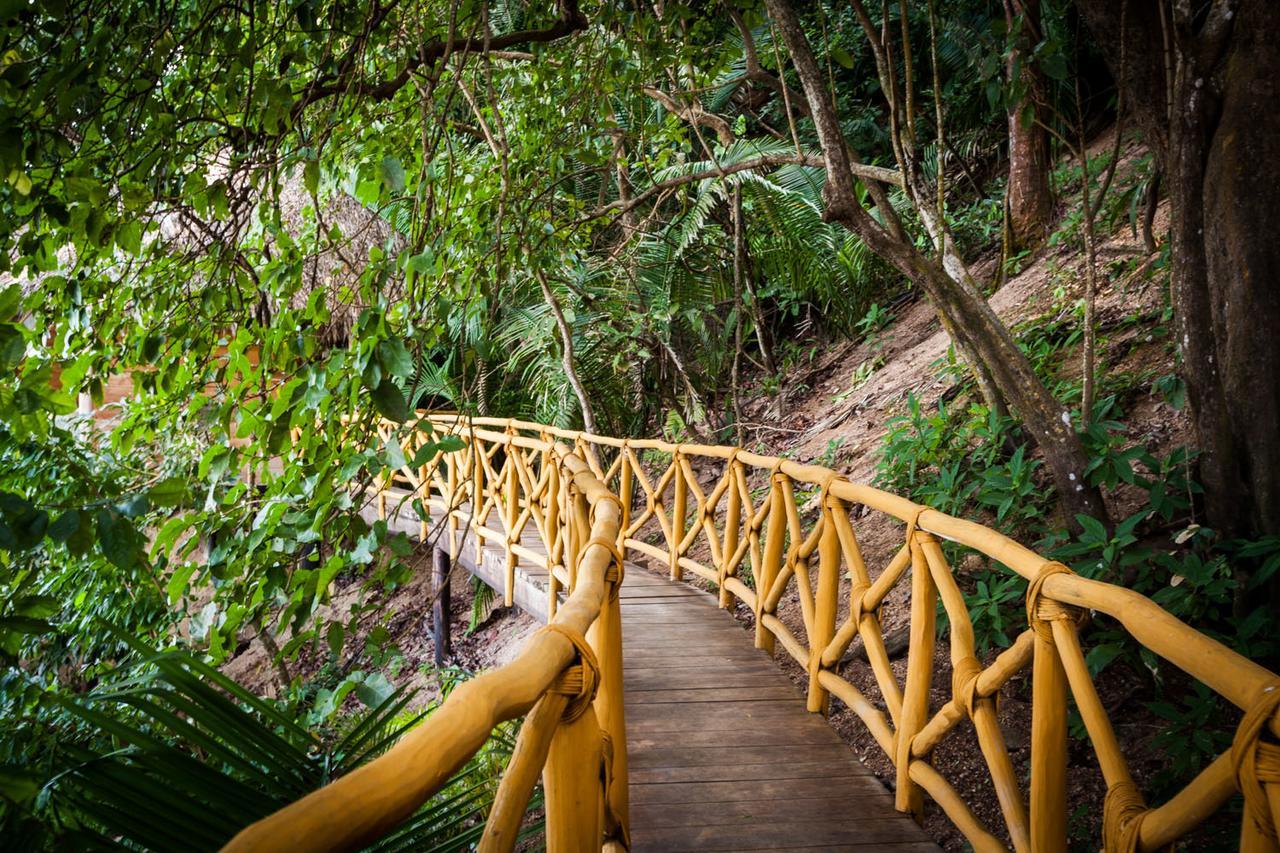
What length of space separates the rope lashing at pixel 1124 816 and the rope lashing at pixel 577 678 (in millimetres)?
937

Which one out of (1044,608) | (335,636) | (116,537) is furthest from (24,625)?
(1044,608)

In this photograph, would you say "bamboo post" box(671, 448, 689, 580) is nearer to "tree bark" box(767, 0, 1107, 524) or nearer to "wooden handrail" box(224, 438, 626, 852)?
"tree bark" box(767, 0, 1107, 524)

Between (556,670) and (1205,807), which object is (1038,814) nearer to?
(1205,807)

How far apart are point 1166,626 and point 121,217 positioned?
8.59 feet

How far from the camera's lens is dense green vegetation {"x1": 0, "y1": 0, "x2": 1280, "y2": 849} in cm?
192

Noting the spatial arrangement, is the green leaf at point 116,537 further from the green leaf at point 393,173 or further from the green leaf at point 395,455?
the green leaf at point 393,173

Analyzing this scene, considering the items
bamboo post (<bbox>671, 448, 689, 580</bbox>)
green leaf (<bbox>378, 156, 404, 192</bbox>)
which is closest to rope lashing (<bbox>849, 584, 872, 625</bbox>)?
green leaf (<bbox>378, 156, 404, 192</bbox>)

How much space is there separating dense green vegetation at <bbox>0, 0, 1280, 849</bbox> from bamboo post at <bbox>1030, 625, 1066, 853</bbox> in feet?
3.30

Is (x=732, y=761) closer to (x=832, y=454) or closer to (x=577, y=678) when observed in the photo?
(x=577, y=678)

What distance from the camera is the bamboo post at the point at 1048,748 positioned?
1816 millimetres

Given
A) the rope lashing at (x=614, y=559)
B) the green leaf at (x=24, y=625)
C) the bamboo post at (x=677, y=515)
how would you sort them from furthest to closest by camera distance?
the bamboo post at (x=677, y=515), the rope lashing at (x=614, y=559), the green leaf at (x=24, y=625)

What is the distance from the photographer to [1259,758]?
1210 mm

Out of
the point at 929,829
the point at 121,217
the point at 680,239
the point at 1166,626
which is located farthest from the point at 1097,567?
the point at 680,239

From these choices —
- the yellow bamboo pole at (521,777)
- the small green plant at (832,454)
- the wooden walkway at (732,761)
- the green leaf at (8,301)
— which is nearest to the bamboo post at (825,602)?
the wooden walkway at (732,761)
